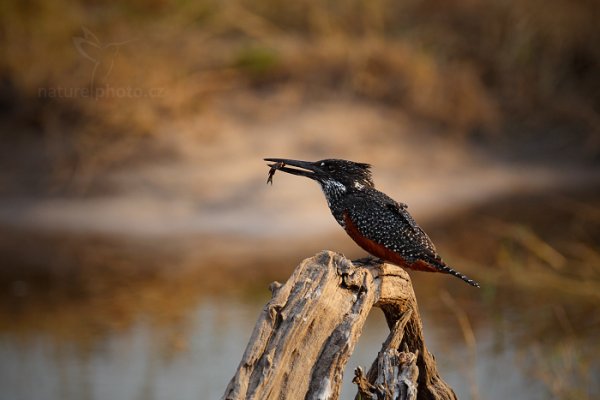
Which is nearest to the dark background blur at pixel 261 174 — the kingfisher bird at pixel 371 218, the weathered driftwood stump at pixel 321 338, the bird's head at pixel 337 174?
the kingfisher bird at pixel 371 218

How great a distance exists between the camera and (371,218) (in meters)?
5.09

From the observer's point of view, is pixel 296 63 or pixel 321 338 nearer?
pixel 321 338

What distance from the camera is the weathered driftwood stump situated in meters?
3.89

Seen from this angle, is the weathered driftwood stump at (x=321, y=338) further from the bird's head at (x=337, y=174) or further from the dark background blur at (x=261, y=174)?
the dark background blur at (x=261, y=174)

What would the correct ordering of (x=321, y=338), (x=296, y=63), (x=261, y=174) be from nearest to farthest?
(x=321, y=338)
(x=261, y=174)
(x=296, y=63)

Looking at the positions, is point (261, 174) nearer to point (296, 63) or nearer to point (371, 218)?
point (296, 63)

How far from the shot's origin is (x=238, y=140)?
1251cm

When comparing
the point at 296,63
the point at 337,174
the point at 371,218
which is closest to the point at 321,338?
the point at 371,218

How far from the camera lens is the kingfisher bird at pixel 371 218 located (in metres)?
4.98

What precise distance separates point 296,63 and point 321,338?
9.61 meters

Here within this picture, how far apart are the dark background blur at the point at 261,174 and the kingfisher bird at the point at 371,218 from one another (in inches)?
→ 102

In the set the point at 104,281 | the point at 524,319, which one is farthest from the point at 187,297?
the point at 524,319

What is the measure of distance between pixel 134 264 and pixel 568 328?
4.53 metres

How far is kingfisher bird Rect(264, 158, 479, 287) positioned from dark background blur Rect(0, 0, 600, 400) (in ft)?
8.53
